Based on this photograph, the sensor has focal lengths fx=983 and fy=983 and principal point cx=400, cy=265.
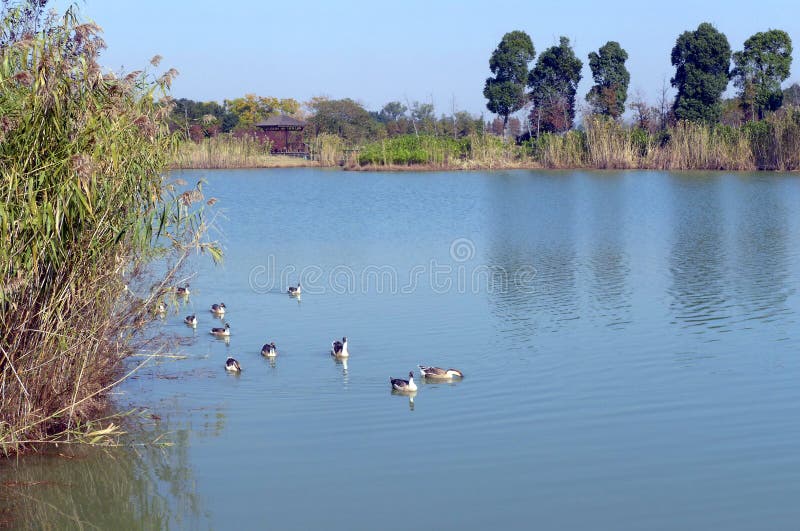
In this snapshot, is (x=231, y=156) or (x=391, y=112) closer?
(x=231, y=156)

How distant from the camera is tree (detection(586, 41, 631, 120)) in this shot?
5475 cm

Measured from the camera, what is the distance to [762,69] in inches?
2025

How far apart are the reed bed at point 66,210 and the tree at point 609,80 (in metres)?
48.8

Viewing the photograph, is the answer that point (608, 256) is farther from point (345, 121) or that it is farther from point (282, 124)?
point (345, 121)

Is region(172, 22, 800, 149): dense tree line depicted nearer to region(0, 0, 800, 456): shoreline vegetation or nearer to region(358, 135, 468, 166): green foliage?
region(358, 135, 468, 166): green foliage

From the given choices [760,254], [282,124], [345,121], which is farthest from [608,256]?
[345,121]

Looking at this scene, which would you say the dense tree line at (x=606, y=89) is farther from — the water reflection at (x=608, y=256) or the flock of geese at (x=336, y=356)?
the flock of geese at (x=336, y=356)

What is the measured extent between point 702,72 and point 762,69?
3144 millimetres

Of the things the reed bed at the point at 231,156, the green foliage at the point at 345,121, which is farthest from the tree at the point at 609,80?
the reed bed at the point at 231,156

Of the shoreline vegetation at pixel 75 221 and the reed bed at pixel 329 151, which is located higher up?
the reed bed at pixel 329 151

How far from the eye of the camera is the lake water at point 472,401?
739 centimetres

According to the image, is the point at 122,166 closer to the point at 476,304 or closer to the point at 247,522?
the point at 247,522

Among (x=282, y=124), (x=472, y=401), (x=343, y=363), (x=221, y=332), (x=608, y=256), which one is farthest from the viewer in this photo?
(x=282, y=124)

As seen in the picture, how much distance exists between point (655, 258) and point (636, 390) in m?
9.77
